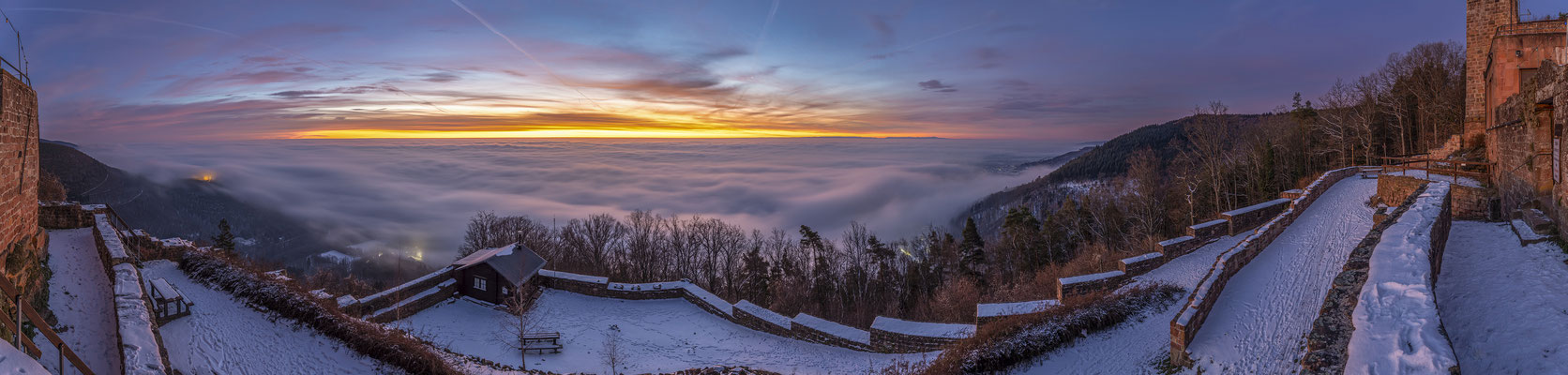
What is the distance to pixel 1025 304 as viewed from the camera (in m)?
13.3

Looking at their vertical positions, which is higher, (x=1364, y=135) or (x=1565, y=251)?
(x=1364, y=135)

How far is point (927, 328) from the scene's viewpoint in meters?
15.2

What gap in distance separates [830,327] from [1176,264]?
9.35 m

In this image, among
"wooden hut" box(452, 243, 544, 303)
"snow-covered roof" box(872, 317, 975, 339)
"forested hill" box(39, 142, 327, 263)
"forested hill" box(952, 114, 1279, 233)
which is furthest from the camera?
"forested hill" box(952, 114, 1279, 233)

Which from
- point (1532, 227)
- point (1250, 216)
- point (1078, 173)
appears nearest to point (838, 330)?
point (1250, 216)

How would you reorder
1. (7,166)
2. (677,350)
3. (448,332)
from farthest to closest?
(448,332) → (677,350) → (7,166)

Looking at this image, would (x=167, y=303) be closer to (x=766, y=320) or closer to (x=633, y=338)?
(x=633, y=338)

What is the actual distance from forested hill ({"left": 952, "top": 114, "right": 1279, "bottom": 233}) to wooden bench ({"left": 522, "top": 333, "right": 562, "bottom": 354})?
77.4m

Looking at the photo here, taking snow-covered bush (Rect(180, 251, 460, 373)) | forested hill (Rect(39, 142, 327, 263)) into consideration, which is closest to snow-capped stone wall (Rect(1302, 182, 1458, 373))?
snow-covered bush (Rect(180, 251, 460, 373))

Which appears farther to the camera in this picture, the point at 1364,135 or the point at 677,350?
the point at 1364,135

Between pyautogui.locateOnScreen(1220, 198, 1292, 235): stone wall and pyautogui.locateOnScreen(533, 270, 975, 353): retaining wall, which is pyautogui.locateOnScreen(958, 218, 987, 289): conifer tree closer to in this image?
pyautogui.locateOnScreen(1220, 198, 1292, 235): stone wall

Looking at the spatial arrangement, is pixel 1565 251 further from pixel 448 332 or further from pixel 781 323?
pixel 448 332

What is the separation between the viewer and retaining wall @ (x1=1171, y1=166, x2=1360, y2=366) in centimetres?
879

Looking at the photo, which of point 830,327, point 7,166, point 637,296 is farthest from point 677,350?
point 7,166
